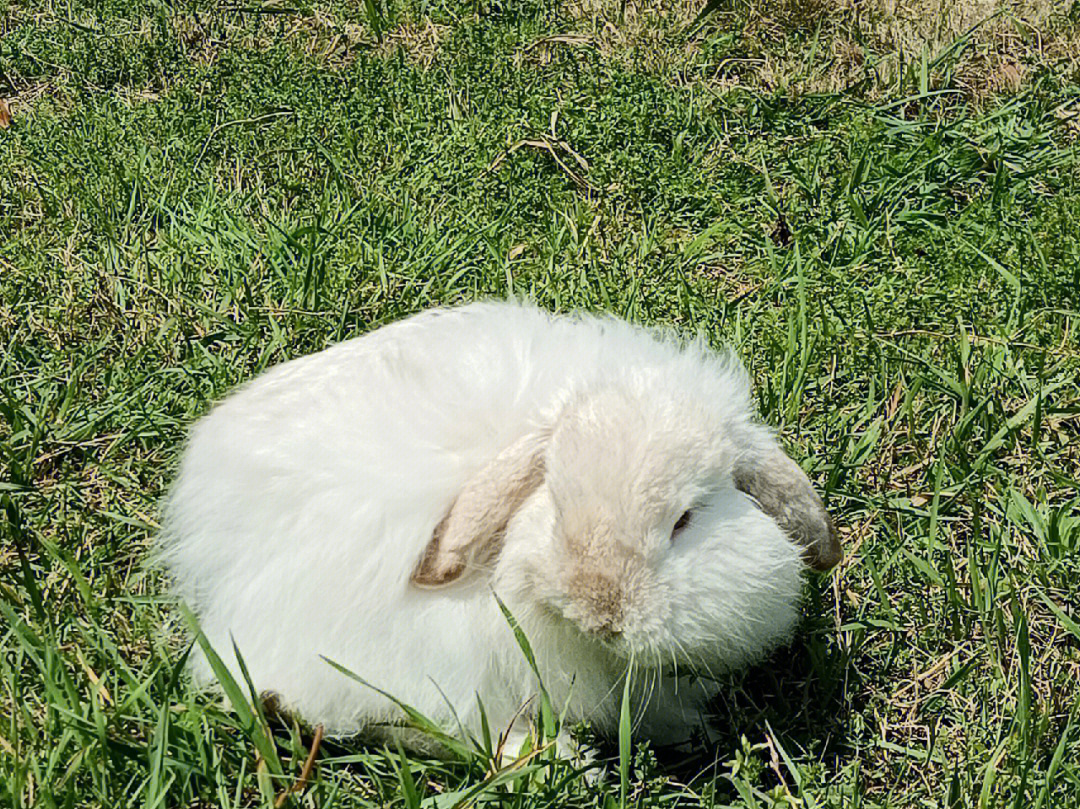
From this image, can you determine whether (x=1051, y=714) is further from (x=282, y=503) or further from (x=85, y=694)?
(x=85, y=694)

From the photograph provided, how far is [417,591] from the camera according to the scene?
256cm

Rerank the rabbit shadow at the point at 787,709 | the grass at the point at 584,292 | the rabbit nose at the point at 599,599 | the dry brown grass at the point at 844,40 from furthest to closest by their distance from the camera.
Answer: the dry brown grass at the point at 844,40
the rabbit shadow at the point at 787,709
the grass at the point at 584,292
the rabbit nose at the point at 599,599

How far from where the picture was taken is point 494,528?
246 cm

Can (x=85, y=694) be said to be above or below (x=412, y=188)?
below

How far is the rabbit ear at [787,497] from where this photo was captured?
267 centimetres

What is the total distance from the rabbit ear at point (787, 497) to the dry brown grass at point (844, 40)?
2.43 metres

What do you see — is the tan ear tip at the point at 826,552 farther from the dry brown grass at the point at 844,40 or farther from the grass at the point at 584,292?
the dry brown grass at the point at 844,40

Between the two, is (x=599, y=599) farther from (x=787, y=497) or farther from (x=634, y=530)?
(x=787, y=497)

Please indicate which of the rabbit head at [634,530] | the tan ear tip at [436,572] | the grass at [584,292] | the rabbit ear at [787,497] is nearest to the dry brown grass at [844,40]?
Result: the grass at [584,292]

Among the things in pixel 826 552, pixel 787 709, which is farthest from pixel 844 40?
pixel 787 709

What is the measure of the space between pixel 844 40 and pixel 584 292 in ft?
5.74

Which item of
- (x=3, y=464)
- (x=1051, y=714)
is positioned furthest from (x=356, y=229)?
(x=1051, y=714)

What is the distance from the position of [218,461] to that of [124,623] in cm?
57

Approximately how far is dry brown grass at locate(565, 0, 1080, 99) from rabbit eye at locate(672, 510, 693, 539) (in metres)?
2.73
